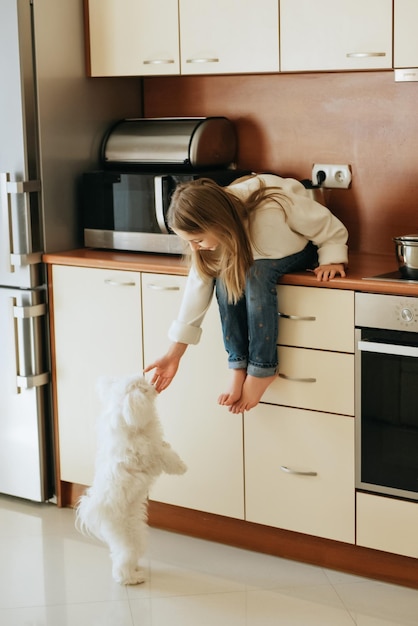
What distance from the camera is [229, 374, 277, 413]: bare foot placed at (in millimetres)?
2879

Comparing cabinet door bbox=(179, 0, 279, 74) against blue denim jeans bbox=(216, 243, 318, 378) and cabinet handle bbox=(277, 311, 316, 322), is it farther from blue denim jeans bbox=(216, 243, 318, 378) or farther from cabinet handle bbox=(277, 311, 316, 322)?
cabinet handle bbox=(277, 311, 316, 322)

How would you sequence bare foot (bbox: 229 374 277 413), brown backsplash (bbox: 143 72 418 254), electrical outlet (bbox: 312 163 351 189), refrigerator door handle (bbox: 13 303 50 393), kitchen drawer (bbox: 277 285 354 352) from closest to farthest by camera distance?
kitchen drawer (bbox: 277 285 354 352)
bare foot (bbox: 229 374 277 413)
brown backsplash (bbox: 143 72 418 254)
electrical outlet (bbox: 312 163 351 189)
refrigerator door handle (bbox: 13 303 50 393)

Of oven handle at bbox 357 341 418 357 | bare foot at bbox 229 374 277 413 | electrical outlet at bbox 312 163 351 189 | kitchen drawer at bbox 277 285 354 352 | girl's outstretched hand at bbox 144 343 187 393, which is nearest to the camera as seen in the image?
oven handle at bbox 357 341 418 357

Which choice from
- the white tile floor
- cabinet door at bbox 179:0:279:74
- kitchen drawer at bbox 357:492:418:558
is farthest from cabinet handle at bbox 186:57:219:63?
the white tile floor

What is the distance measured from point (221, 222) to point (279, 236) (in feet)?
0.67

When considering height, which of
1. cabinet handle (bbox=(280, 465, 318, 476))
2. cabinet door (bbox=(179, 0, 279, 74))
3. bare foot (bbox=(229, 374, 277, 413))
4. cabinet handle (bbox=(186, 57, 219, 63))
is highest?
cabinet door (bbox=(179, 0, 279, 74))

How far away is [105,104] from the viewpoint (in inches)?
139

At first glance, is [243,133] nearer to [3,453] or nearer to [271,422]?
[271,422]

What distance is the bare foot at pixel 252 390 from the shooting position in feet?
9.45

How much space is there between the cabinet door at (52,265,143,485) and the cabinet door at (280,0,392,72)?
2.70 ft

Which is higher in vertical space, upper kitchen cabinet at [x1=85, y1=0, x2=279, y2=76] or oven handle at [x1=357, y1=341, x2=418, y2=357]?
upper kitchen cabinet at [x1=85, y1=0, x2=279, y2=76]

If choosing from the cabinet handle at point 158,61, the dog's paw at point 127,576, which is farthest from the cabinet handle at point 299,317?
the cabinet handle at point 158,61

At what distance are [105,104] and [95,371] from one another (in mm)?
928

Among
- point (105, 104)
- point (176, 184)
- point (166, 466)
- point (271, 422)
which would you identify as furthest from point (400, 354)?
point (105, 104)
